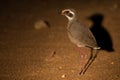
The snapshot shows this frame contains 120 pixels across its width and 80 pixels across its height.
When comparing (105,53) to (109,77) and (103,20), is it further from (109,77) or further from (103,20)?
(103,20)

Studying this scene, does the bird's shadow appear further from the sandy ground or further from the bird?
the bird

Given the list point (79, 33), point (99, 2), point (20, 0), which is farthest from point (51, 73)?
point (20, 0)

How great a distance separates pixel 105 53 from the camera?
6.95 metres

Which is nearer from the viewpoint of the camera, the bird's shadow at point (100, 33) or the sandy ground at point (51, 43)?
the sandy ground at point (51, 43)

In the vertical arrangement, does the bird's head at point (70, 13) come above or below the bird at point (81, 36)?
above

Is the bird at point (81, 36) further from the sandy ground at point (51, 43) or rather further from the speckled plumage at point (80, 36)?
the sandy ground at point (51, 43)

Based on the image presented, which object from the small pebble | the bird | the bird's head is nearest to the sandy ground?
the small pebble

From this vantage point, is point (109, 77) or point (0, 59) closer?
point (109, 77)

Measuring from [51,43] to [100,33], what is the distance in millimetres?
1372

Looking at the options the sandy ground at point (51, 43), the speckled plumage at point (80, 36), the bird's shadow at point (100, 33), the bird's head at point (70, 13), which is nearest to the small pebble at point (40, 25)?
the sandy ground at point (51, 43)

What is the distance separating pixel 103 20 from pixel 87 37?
3.09 meters

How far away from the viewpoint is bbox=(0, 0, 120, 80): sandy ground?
20.4 ft

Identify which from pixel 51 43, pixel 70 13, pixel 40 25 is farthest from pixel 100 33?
pixel 70 13

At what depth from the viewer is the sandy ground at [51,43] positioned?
6.22m
